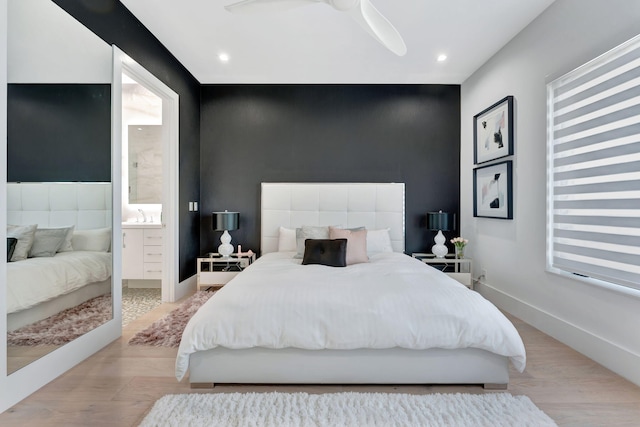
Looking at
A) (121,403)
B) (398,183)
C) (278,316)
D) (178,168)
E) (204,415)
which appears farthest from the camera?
(398,183)

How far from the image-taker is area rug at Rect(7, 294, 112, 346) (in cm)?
200

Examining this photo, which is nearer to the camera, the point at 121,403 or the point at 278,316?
the point at 121,403

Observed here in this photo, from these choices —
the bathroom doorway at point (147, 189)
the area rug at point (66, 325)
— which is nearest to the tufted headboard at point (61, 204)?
the area rug at point (66, 325)

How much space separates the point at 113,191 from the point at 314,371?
6.98ft

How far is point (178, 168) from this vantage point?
13.2 ft

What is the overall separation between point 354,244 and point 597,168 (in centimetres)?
205

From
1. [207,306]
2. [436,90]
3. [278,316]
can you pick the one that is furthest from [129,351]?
[436,90]

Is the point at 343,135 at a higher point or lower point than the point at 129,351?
higher

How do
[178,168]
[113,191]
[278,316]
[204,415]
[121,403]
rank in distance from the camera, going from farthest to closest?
1. [178,168]
2. [113,191]
3. [278,316]
4. [121,403]
5. [204,415]

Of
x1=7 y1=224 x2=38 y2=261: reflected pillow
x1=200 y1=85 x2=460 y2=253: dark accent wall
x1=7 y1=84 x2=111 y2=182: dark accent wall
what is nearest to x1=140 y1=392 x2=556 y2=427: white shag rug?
x1=7 y1=224 x2=38 y2=261: reflected pillow

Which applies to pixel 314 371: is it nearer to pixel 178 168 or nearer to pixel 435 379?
pixel 435 379

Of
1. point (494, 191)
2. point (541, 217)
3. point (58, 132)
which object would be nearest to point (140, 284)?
point (58, 132)

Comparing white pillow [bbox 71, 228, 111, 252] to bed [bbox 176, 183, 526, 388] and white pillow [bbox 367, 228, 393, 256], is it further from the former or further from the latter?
white pillow [bbox 367, 228, 393, 256]

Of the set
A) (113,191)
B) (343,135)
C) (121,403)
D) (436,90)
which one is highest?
(436,90)
